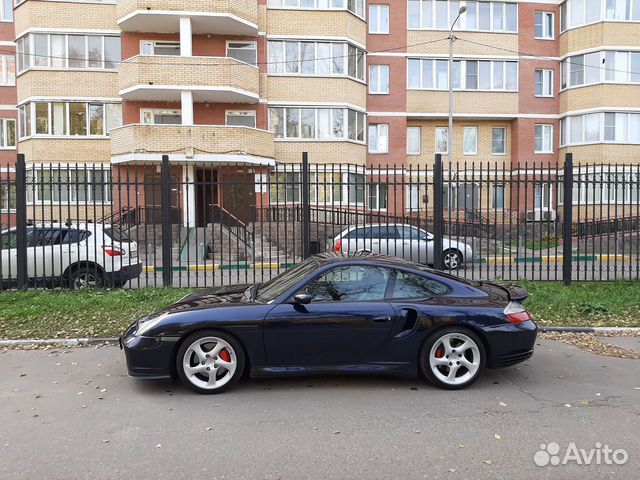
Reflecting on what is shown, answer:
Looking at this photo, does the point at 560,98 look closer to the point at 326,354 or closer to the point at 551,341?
the point at 551,341

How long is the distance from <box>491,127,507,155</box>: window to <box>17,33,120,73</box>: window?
20124 millimetres

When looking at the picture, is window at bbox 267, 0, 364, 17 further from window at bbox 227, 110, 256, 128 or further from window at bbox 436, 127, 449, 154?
window at bbox 436, 127, 449, 154

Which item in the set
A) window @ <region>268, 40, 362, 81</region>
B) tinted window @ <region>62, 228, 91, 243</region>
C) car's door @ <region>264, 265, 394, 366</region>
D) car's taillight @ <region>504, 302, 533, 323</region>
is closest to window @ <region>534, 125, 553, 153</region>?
window @ <region>268, 40, 362, 81</region>

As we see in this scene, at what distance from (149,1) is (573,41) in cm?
2145

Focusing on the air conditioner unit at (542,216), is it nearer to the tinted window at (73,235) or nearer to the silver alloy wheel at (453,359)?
the silver alloy wheel at (453,359)

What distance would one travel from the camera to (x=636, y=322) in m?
7.80

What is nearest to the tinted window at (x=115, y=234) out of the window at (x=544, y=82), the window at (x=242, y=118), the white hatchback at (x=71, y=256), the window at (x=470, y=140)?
the white hatchback at (x=71, y=256)

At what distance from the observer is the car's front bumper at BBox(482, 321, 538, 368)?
5.16m

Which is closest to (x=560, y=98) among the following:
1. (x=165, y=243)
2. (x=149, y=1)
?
(x=149, y=1)

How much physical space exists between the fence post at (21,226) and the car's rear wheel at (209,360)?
21.0 feet

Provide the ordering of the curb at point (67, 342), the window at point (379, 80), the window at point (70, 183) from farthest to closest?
the window at point (379, 80), the window at point (70, 183), the curb at point (67, 342)

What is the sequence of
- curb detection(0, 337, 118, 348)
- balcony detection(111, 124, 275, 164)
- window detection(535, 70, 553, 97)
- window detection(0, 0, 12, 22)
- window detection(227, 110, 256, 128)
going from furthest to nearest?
1. window detection(535, 70, 553, 97)
2. window detection(0, 0, 12, 22)
3. window detection(227, 110, 256, 128)
4. balcony detection(111, 124, 275, 164)
5. curb detection(0, 337, 118, 348)

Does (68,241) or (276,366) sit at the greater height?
(68,241)

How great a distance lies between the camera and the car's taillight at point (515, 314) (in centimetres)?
521
